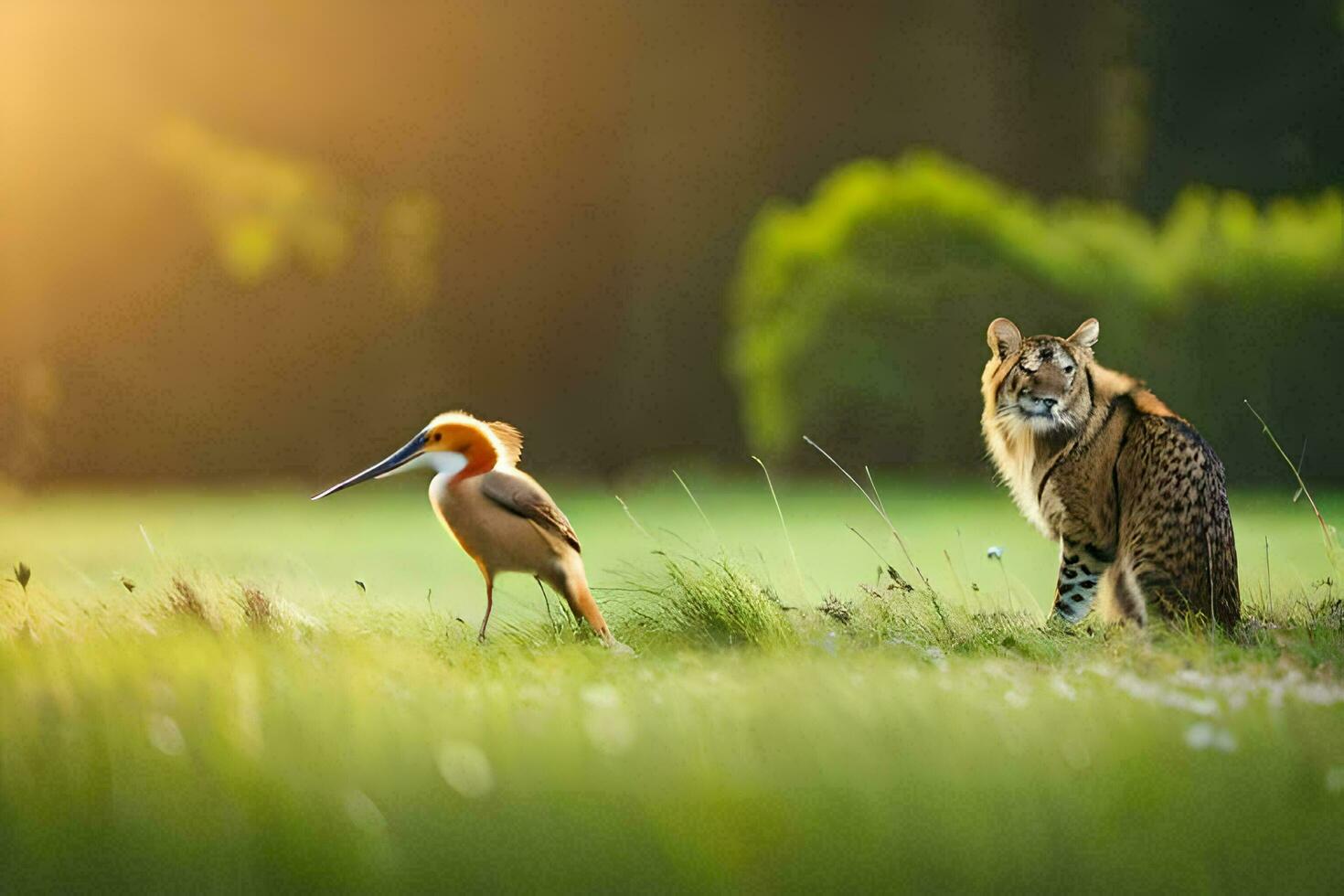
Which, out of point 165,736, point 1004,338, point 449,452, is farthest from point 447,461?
point 1004,338

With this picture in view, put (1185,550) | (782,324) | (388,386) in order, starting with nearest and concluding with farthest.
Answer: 1. (1185,550)
2. (782,324)
3. (388,386)

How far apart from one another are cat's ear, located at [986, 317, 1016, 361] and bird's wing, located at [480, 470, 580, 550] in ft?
4.59

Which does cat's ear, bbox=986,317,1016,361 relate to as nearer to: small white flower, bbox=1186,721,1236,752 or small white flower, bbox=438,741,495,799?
small white flower, bbox=1186,721,1236,752

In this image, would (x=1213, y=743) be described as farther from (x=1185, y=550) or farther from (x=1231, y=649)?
(x=1185, y=550)

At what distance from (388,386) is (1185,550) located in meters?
6.00

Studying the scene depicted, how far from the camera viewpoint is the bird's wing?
267cm

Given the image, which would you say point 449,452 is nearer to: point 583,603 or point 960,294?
point 583,603

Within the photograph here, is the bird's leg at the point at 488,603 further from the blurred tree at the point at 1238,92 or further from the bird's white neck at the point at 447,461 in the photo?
the blurred tree at the point at 1238,92

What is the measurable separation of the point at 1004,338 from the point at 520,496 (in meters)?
1.49

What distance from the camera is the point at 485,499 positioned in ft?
8.77

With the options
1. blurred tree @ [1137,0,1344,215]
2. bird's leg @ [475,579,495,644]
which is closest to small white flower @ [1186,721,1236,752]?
bird's leg @ [475,579,495,644]

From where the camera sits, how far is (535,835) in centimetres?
205

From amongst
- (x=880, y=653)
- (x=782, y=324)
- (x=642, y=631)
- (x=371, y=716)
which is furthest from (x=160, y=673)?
(x=782, y=324)

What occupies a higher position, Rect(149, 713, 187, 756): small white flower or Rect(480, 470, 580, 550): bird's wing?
Rect(480, 470, 580, 550): bird's wing
